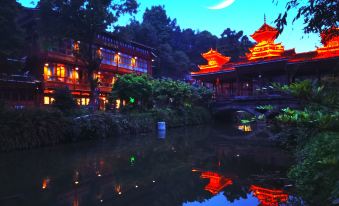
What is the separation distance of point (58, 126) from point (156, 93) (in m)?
16.0

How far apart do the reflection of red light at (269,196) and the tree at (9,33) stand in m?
15.1

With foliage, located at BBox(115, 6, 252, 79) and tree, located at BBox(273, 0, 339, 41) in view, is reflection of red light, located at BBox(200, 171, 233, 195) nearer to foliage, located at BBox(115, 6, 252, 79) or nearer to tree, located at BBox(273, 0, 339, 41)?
tree, located at BBox(273, 0, 339, 41)

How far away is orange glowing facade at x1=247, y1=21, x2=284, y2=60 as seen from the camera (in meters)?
41.5

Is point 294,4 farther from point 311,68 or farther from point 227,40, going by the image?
point 227,40

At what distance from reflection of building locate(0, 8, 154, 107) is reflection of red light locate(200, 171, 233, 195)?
2105cm

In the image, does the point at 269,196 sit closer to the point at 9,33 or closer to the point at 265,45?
the point at 9,33

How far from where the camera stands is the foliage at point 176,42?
64.8m

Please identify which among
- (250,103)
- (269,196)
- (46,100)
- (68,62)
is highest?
(68,62)

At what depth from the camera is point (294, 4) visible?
6.16m

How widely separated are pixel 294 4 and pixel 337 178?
127 inches

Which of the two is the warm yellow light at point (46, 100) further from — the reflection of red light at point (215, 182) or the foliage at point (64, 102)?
the reflection of red light at point (215, 182)

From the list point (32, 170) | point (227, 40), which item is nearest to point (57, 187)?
point (32, 170)

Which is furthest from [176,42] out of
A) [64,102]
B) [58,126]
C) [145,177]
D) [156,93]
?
[145,177]

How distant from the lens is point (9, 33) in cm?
1819
